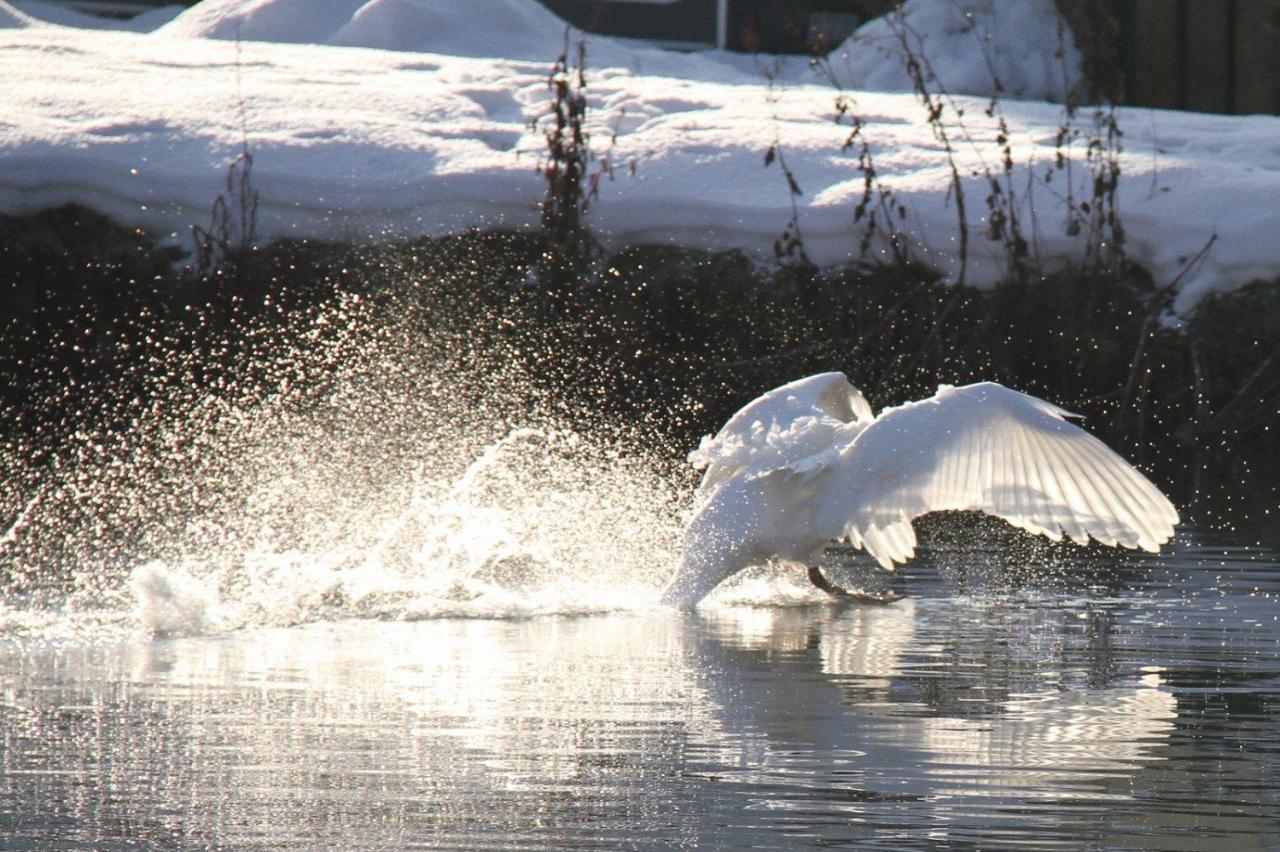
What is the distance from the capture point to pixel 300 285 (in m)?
12.7

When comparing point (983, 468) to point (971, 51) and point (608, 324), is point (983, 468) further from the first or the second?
point (971, 51)

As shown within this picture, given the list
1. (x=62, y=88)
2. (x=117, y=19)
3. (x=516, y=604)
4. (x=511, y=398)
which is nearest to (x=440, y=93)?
(x=62, y=88)

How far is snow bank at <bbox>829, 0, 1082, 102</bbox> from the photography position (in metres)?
20.0

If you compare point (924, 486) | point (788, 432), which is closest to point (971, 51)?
point (788, 432)

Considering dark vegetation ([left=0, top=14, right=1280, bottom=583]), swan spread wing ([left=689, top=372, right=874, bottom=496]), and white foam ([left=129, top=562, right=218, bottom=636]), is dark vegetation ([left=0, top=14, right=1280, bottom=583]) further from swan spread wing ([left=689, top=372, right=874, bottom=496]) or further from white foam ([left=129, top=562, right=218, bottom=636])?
white foam ([left=129, top=562, right=218, bottom=636])

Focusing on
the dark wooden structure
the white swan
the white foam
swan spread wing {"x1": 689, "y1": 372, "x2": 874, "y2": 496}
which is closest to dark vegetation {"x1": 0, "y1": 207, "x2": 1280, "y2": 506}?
swan spread wing {"x1": 689, "y1": 372, "x2": 874, "y2": 496}

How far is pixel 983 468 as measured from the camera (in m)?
6.48

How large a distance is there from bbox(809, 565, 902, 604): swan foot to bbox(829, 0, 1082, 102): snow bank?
41.7ft

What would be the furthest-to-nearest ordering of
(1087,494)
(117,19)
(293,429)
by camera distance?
(117,19), (293,429), (1087,494)

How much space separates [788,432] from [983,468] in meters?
0.96

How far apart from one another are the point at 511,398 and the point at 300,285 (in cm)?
174

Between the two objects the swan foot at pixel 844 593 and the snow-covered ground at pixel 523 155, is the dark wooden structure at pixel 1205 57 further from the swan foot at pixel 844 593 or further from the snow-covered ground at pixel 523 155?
the swan foot at pixel 844 593

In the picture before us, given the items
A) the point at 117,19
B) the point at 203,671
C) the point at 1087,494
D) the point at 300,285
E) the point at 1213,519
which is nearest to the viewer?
the point at 203,671

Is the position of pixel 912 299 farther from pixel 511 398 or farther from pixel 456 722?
pixel 456 722
